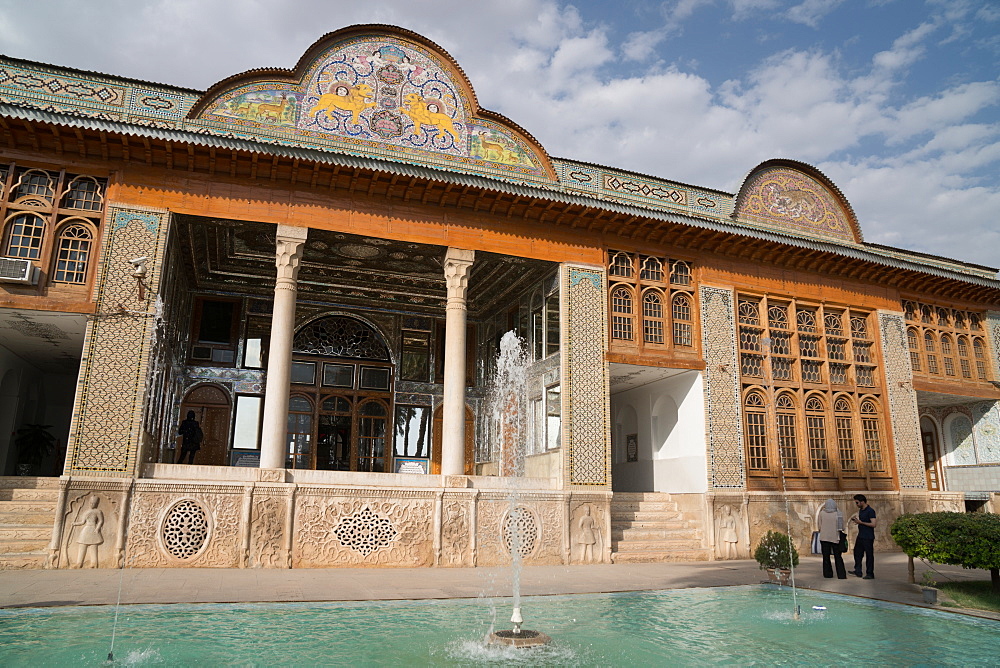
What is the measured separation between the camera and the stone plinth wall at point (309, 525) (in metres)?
9.60

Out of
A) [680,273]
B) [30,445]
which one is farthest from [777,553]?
[30,445]

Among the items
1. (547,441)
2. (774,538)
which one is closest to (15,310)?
(547,441)

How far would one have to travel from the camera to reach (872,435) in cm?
1529

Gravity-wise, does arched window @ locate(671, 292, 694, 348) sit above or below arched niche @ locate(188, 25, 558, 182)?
below

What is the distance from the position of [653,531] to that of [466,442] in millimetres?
5645

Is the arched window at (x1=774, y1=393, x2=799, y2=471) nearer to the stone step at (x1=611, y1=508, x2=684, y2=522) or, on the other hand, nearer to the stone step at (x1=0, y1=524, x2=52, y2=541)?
the stone step at (x1=611, y1=508, x2=684, y2=522)

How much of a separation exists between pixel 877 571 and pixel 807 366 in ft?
17.3

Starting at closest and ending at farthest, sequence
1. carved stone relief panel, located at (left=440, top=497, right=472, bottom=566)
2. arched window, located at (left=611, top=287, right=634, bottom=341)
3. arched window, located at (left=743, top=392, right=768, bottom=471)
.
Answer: carved stone relief panel, located at (left=440, top=497, right=472, bottom=566) < arched window, located at (left=611, top=287, right=634, bottom=341) < arched window, located at (left=743, top=392, right=768, bottom=471)

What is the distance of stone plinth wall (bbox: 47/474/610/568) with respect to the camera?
9.60m

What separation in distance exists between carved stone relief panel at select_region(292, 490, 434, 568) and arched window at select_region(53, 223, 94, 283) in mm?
4765

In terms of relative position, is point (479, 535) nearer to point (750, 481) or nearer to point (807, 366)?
point (750, 481)

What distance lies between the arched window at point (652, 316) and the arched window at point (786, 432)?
118 inches

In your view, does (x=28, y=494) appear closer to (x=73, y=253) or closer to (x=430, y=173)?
(x=73, y=253)

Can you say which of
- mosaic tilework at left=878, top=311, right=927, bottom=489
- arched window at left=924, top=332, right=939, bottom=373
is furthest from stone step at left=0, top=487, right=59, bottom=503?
arched window at left=924, top=332, right=939, bottom=373
